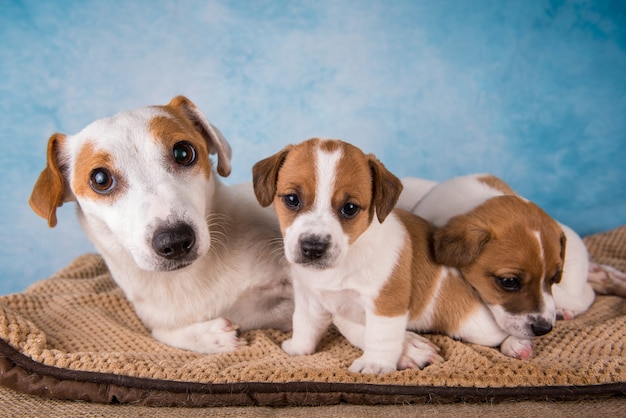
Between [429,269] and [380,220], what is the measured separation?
0.56 metres

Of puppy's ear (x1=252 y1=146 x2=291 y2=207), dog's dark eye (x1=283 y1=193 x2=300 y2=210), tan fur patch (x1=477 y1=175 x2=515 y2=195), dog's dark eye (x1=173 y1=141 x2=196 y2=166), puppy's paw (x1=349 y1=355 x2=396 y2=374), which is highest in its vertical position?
dog's dark eye (x1=173 y1=141 x2=196 y2=166)

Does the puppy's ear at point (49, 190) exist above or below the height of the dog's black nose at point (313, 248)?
above

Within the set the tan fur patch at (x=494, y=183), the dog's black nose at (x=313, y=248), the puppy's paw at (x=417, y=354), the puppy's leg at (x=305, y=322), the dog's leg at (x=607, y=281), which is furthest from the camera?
the dog's leg at (x=607, y=281)

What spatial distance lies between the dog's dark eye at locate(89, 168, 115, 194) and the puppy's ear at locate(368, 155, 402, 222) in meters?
1.23

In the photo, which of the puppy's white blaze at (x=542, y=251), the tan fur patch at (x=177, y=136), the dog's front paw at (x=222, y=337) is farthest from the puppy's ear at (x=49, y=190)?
the puppy's white blaze at (x=542, y=251)

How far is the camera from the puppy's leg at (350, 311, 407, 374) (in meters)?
2.85

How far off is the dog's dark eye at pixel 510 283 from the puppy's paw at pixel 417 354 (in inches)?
18.3

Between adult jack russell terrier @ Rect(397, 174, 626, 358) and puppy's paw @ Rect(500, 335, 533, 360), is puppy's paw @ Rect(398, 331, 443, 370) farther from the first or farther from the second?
puppy's paw @ Rect(500, 335, 533, 360)

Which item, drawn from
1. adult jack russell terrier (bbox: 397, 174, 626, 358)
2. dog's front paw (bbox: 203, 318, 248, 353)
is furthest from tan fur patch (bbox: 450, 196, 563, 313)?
dog's front paw (bbox: 203, 318, 248, 353)

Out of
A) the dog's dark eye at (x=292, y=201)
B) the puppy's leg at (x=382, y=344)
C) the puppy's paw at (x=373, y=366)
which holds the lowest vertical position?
the puppy's paw at (x=373, y=366)

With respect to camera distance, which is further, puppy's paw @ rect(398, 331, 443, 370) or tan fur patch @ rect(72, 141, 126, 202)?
puppy's paw @ rect(398, 331, 443, 370)

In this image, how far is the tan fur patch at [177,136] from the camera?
2918mm

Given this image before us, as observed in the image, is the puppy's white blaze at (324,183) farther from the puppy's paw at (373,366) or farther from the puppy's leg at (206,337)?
the puppy's leg at (206,337)

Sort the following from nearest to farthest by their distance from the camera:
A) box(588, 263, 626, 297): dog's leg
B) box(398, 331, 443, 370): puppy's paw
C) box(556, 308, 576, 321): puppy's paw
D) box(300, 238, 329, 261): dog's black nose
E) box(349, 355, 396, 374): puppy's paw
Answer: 1. box(300, 238, 329, 261): dog's black nose
2. box(349, 355, 396, 374): puppy's paw
3. box(398, 331, 443, 370): puppy's paw
4. box(556, 308, 576, 321): puppy's paw
5. box(588, 263, 626, 297): dog's leg
